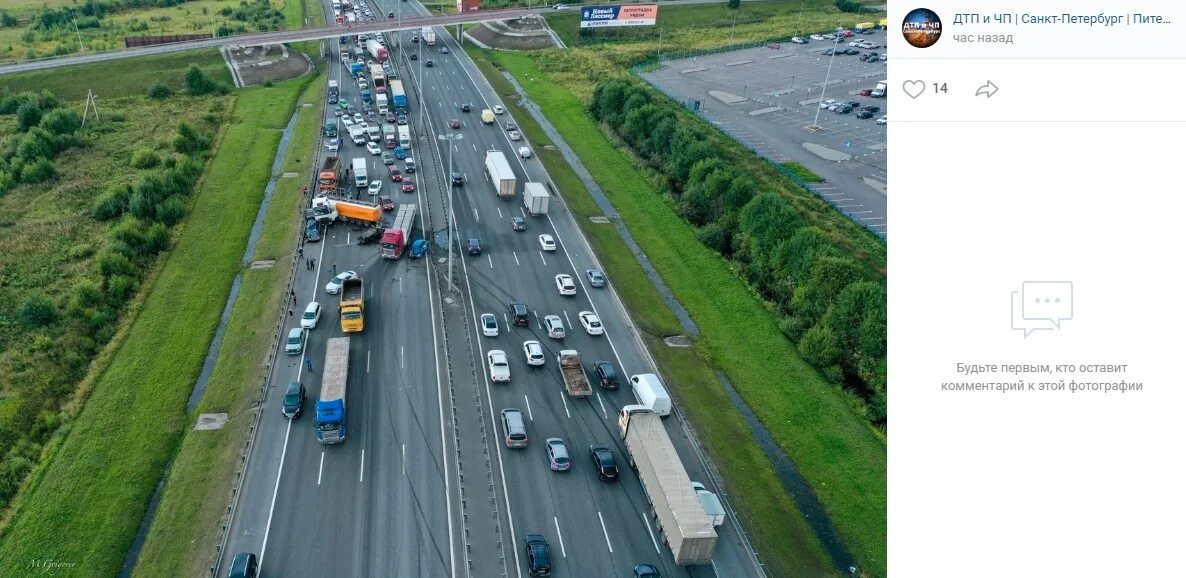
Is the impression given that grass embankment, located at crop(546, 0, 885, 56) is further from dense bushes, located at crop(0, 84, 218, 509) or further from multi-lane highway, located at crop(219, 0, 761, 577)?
multi-lane highway, located at crop(219, 0, 761, 577)

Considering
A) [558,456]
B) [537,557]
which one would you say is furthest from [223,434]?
[537,557]

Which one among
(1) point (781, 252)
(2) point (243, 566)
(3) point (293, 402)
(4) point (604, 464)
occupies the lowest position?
(2) point (243, 566)

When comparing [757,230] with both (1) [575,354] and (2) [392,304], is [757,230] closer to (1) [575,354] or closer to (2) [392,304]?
(1) [575,354]

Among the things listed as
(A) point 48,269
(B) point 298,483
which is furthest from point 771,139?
(A) point 48,269

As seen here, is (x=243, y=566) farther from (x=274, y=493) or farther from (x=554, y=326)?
(x=554, y=326)
